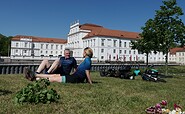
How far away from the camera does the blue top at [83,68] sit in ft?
27.8

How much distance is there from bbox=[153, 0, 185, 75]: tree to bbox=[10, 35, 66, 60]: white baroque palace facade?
3117 inches

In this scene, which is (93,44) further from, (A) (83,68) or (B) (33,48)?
(A) (83,68)

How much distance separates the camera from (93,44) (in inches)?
3351

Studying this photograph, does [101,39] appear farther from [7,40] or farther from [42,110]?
[42,110]

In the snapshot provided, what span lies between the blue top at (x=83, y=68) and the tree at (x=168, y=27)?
41.9 ft

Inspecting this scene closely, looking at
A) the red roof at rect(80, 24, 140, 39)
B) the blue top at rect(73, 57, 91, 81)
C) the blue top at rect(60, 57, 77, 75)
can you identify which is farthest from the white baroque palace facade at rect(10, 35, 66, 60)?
the blue top at rect(73, 57, 91, 81)

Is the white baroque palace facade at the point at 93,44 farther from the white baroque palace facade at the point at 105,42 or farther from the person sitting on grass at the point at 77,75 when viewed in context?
the person sitting on grass at the point at 77,75

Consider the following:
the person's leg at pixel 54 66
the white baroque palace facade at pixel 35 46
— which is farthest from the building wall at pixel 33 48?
the person's leg at pixel 54 66

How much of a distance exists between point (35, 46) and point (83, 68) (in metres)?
105

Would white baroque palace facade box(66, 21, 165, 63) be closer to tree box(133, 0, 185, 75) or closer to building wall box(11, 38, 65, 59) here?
building wall box(11, 38, 65, 59)

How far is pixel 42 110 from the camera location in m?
4.16

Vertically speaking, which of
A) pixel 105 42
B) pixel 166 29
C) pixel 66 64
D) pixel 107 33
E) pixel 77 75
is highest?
pixel 107 33

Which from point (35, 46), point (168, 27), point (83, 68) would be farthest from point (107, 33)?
point (83, 68)

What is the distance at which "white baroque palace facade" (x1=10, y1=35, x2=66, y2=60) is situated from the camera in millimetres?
102438
